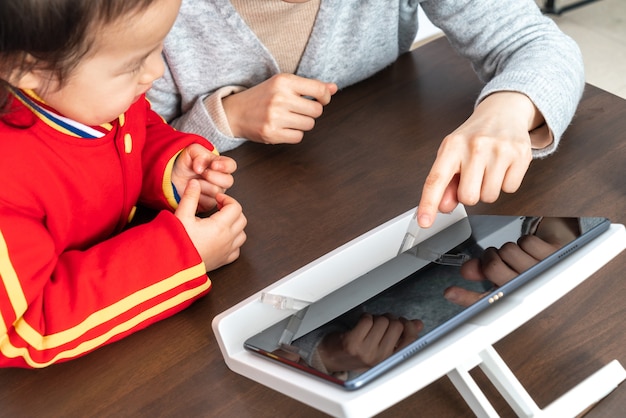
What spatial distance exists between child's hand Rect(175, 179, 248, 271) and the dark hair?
21 centimetres

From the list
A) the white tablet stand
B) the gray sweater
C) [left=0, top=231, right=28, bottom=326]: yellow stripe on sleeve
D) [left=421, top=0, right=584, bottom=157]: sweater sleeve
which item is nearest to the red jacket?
[left=0, top=231, right=28, bottom=326]: yellow stripe on sleeve

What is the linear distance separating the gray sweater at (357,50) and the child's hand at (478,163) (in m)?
0.08

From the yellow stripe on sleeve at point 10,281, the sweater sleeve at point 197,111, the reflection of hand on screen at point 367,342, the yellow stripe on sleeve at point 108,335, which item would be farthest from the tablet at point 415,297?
the sweater sleeve at point 197,111

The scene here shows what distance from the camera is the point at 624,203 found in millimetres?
785

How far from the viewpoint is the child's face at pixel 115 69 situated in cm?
66

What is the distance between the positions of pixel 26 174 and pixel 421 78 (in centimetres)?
56

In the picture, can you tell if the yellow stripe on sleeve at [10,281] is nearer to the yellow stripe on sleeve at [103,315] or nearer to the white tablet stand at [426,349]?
the yellow stripe on sleeve at [103,315]

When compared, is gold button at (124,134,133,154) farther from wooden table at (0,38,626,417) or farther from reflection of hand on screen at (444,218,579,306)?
reflection of hand on screen at (444,218,579,306)

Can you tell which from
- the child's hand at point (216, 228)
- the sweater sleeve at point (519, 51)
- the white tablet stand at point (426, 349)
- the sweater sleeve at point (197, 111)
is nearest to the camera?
the white tablet stand at point (426, 349)

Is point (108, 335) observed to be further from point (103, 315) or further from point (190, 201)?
point (190, 201)

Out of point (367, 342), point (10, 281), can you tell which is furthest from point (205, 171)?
point (367, 342)

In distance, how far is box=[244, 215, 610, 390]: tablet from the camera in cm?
57

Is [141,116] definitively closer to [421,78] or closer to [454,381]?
[421,78]

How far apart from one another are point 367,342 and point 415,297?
0.22 ft
